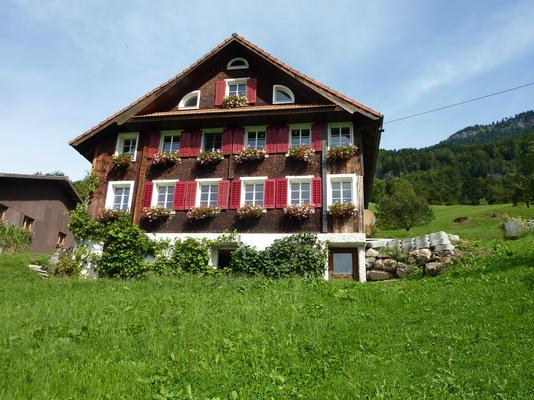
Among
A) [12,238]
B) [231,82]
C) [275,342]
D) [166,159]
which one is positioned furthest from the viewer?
[12,238]

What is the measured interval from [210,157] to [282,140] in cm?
328

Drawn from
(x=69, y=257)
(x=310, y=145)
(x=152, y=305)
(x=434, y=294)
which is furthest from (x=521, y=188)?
(x=69, y=257)

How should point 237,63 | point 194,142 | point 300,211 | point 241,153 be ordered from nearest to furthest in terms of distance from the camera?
point 300,211
point 241,153
point 194,142
point 237,63

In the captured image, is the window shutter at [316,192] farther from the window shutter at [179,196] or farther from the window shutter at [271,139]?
the window shutter at [179,196]

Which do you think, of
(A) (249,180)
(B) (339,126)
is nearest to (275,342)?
(A) (249,180)

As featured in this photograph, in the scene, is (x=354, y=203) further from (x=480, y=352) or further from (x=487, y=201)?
(x=487, y=201)

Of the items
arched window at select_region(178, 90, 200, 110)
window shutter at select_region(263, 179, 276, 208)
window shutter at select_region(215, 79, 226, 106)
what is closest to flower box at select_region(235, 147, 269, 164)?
window shutter at select_region(263, 179, 276, 208)

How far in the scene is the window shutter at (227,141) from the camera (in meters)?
20.8

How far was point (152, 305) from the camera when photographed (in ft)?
36.6

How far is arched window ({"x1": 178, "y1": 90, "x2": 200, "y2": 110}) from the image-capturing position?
2225cm

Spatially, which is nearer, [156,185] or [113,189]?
[156,185]

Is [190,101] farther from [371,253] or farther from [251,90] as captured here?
[371,253]

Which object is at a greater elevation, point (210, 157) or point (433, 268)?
point (210, 157)

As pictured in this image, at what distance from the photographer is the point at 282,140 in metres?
20.5
